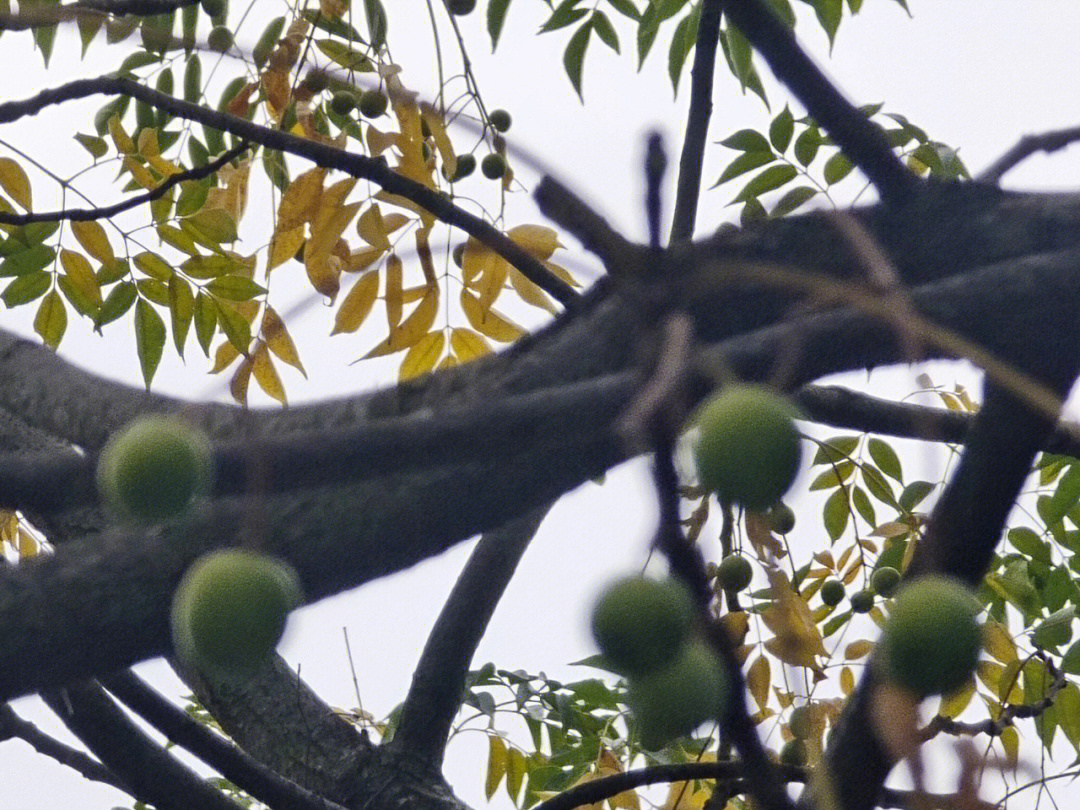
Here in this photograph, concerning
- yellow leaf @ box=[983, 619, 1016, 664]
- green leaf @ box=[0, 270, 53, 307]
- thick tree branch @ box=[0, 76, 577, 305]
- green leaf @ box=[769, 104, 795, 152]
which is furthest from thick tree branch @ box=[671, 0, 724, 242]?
green leaf @ box=[0, 270, 53, 307]

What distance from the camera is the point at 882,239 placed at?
4.47ft

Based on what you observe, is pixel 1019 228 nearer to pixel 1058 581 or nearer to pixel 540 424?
pixel 540 424

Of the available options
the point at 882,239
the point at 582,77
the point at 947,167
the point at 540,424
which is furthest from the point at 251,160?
the point at 540,424

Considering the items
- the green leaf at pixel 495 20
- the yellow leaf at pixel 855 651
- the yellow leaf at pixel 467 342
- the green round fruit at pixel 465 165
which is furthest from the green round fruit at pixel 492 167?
the yellow leaf at pixel 855 651

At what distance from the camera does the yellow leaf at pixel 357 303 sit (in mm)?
2238

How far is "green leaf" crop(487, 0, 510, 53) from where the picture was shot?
2479 mm

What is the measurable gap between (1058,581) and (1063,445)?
1.12 metres

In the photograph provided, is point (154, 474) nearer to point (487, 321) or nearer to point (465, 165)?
point (487, 321)

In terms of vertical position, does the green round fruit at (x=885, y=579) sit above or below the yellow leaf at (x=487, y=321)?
below

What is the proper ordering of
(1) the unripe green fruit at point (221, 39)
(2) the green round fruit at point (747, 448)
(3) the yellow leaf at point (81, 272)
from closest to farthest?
(2) the green round fruit at point (747, 448), (3) the yellow leaf at point (81, 272), (1) the unripe green fruit at point (221, 39)

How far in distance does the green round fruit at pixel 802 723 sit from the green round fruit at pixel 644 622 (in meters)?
1.59

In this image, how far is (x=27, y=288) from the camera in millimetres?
2289

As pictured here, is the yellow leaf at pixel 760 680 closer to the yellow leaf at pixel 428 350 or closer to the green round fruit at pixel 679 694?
the yellow leaf at pixel 428 350

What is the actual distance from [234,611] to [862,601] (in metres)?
1.86
